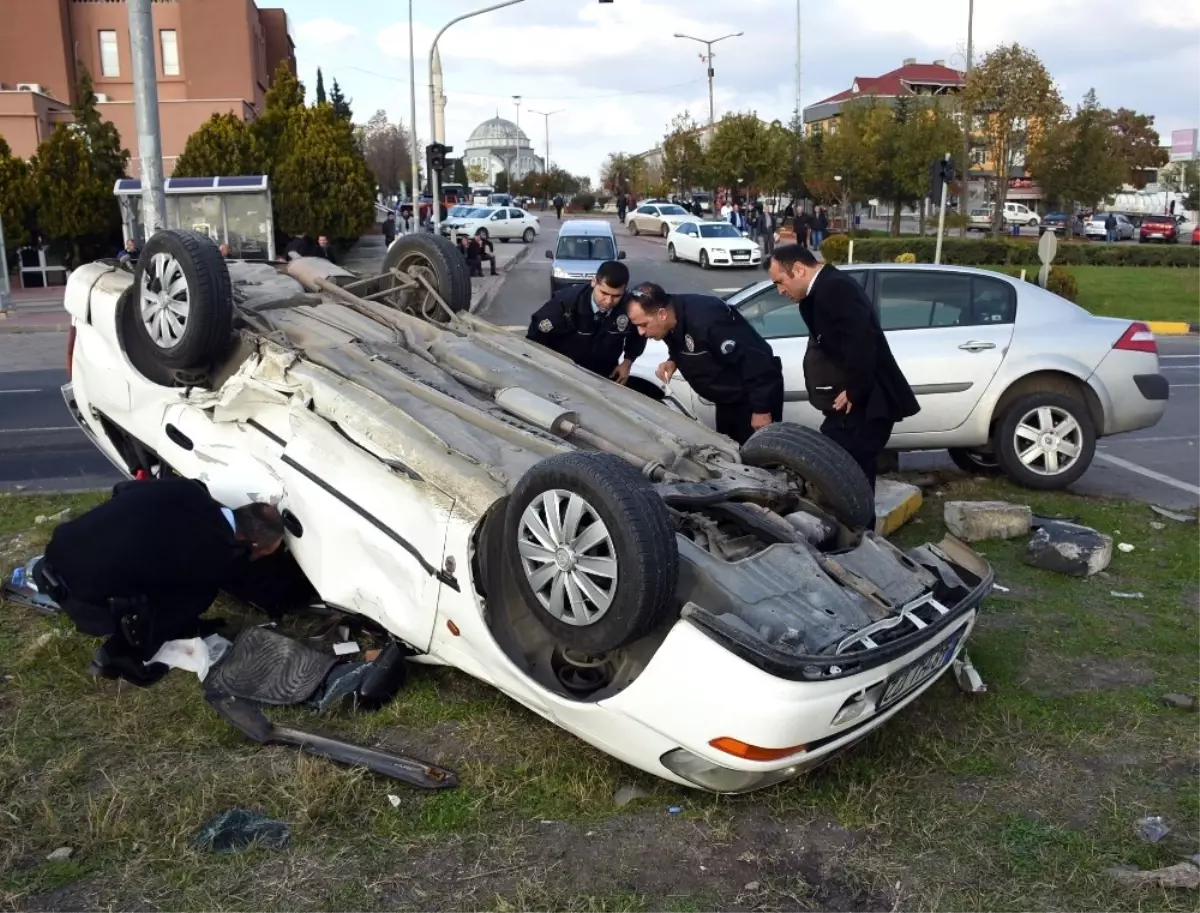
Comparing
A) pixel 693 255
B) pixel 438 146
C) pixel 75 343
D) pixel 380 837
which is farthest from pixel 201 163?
pixel 380 837

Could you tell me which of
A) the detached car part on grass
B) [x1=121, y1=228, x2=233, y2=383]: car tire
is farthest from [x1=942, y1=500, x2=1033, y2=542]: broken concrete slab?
[x1=121, y1=228, x2=233, y2=383]: car tire

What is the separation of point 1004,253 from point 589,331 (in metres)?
25.8

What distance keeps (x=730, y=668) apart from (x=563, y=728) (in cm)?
81

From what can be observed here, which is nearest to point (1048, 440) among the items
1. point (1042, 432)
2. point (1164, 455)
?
point (1042, 432)

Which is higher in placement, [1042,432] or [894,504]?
[1042,432]

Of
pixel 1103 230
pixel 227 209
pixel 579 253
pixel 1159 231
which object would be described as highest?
pixel 227 209

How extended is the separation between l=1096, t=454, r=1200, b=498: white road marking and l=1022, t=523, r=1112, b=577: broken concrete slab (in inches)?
91.3

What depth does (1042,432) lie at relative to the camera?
7.05 metres

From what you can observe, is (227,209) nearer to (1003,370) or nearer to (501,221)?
(1003,370)

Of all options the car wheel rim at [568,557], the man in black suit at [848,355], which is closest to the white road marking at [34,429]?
the man in black suit at [848,355]

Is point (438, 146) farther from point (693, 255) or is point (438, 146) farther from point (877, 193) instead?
point (877, 193)

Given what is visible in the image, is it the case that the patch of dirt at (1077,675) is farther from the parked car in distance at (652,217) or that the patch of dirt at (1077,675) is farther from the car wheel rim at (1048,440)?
the parked car in distance at (652,217)

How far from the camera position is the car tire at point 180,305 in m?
4.55

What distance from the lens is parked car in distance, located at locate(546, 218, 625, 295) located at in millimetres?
20844
